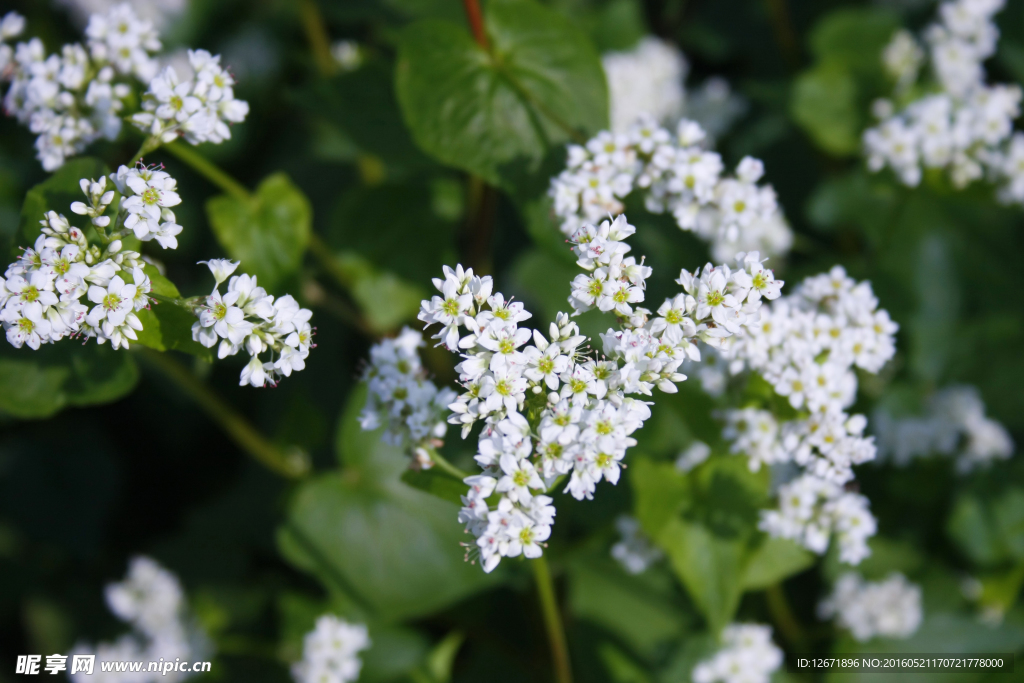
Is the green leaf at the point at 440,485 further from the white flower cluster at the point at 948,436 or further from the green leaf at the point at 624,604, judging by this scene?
the white flower cluster at the point at 948,436

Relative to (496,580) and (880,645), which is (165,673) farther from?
(880,645)

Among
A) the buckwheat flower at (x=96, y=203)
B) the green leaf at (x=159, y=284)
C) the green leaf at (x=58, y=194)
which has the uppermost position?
the green leaf at (x=58, y=194)

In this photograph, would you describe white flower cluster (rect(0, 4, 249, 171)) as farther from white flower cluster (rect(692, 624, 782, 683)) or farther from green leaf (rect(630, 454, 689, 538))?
white flower cluster (rect(692, 624, 782, 683))

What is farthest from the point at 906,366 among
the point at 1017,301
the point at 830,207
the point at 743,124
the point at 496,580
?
the point at 496,580

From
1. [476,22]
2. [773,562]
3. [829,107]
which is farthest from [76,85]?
[829,107]

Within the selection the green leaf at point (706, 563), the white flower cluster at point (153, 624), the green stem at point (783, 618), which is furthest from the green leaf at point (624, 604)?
the white flower cluster at point (153, 624)

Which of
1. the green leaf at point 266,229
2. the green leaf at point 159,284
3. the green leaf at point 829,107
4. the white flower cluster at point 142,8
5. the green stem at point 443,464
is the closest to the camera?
the green leaf at point 159,284
